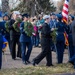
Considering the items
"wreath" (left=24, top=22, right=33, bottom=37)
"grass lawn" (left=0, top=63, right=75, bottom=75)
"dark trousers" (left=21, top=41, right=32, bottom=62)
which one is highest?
"wreath" (left=24, top=22, right=33, bottom=37)

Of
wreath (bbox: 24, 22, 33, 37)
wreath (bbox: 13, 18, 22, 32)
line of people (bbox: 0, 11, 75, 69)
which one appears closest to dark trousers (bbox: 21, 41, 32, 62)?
line of people (bbox: 0, 11, 75, 69)

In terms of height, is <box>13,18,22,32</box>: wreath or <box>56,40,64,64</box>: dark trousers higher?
<box>13,18,22,32</box>: wreath

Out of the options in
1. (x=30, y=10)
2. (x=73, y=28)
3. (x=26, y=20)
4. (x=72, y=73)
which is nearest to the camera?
(x=72, y=73)

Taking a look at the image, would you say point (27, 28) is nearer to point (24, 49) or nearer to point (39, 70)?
point (24, 49)

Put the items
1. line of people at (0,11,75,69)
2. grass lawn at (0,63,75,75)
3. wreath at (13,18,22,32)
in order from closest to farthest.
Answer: grass lawn at (0,63,75,75) → line of people at (0,11,75,69) → wreath at (13,18,22,32)

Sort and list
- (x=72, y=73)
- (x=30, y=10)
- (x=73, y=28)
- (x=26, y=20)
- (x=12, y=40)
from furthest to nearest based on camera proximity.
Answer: (x=30, y=10), (x=12, y=40), (x=26, y=20), (x=73, y=28), (x=72, y=73)

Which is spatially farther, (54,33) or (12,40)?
(12,40)

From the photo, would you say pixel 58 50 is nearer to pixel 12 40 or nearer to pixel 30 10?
pixel 12 40

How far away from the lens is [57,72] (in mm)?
10680

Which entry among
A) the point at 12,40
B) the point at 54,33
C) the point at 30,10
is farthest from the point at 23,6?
the point at 54,33

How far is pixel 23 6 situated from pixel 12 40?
891 inches

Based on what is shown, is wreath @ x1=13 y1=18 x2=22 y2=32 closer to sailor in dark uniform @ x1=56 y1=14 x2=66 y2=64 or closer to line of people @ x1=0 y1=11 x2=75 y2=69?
line of people @ x1=0 y1=11 x2=75 y2=69

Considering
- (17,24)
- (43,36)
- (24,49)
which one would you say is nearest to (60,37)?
(43,36)

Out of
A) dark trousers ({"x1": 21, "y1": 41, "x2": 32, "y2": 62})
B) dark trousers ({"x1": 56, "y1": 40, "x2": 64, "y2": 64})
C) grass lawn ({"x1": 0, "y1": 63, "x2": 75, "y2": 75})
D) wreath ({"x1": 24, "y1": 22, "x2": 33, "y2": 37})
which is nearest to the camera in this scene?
grass lawn ({"x1": 0, "y1": 63, "x2": 75, "y2": 75})
